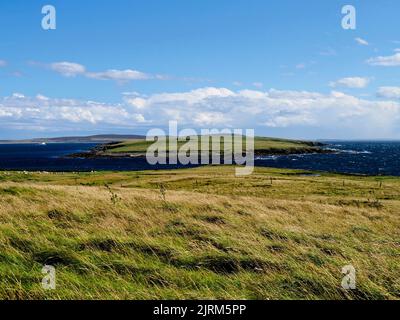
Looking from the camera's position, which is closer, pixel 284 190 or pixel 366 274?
pixel 366 274

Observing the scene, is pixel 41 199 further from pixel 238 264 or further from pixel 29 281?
pixel 238 264

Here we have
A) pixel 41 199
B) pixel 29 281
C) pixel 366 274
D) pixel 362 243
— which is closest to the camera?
pixel 29 281

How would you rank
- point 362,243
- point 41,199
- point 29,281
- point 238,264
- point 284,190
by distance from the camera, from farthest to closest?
point 284,190 → point 41,199 → point 362,243 → point 238,264 → point 29,281

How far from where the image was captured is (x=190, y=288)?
7754 mm

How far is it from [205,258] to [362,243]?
5.29 meters

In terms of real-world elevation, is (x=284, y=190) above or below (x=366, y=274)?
below
